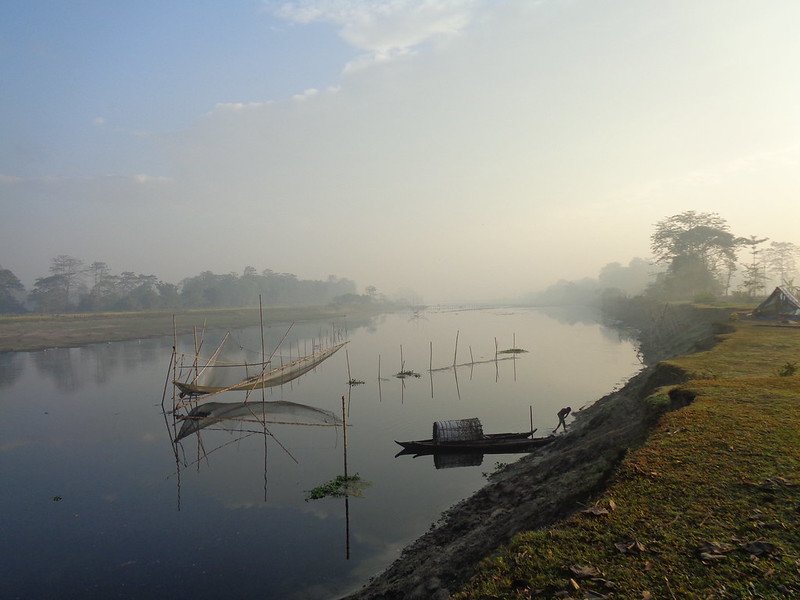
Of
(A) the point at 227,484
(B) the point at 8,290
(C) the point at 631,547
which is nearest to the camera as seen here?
(C) the point at 631,547

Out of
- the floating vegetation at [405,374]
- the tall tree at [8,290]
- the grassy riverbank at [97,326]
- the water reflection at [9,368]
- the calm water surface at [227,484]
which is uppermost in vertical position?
the tall tree at [8,290]

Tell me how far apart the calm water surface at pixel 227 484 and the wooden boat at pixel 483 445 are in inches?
22.3

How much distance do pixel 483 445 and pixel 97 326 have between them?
9157cm

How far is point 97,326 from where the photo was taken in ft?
282

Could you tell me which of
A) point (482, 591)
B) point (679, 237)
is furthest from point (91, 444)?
point (679, 237)

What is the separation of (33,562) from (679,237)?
9331cm

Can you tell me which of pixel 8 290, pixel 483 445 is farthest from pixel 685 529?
pixel 8 290

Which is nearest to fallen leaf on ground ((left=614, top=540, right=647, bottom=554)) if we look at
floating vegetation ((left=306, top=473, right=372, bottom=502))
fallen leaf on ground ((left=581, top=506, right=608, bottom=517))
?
fallen leaf on ground ((left=581, top=506, right=608, bottom=517))

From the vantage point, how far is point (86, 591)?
12352mm

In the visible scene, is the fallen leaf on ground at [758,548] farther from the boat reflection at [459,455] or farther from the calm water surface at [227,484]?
the boat reflection at [459,455]

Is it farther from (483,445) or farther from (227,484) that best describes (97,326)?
(483,445)

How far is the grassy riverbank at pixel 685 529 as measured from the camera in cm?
573

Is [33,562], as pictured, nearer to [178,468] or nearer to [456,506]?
[178,468]

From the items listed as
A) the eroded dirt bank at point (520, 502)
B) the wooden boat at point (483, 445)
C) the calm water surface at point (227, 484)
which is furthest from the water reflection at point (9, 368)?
the eroded dirt bank at point (520, 502)
